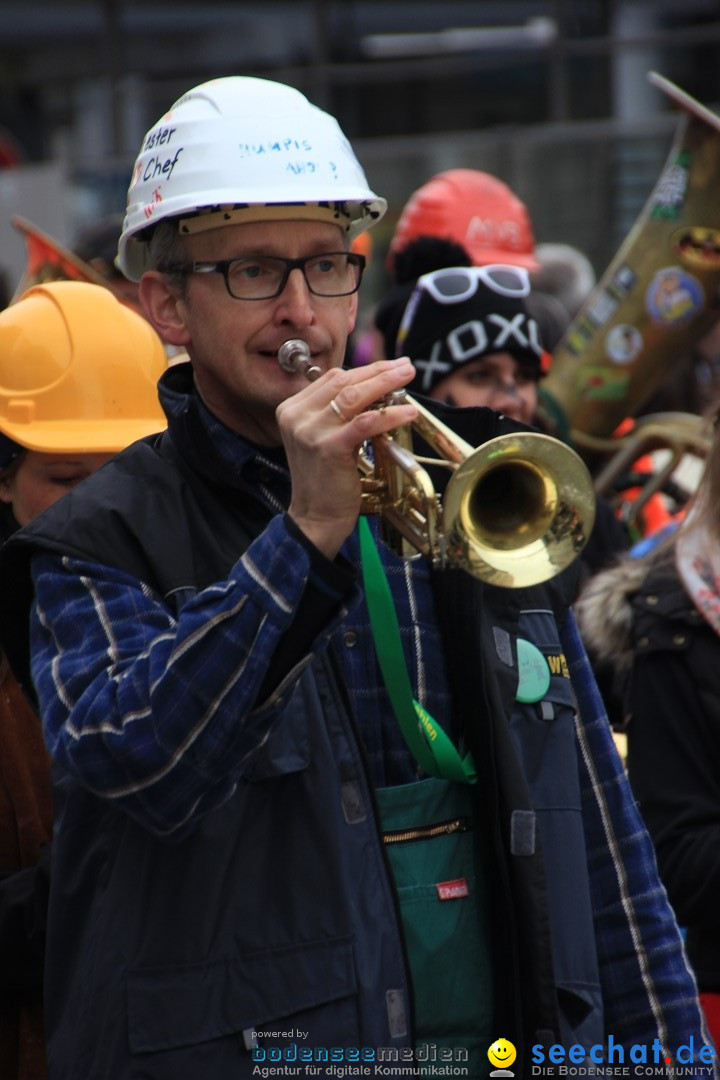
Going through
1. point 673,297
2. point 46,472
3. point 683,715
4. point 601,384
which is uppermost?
point 46,472

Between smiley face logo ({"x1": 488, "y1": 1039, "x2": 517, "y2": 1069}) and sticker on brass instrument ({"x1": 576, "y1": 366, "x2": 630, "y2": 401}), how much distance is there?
3544mm

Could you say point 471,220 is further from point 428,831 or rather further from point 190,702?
point 190,702

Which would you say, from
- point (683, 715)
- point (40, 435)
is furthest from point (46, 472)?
point (683, 715)

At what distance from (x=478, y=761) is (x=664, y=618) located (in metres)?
1.11

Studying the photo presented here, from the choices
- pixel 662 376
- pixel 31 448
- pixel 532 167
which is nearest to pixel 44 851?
pixel 31 448

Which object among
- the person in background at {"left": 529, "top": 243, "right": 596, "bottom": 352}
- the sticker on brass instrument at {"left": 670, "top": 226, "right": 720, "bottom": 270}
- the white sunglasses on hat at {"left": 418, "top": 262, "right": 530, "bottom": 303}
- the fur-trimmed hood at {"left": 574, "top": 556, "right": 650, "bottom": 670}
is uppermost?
the white sunglasses on hat at {"left": 418, "top": 262, "right": 530, "bottom": 303}

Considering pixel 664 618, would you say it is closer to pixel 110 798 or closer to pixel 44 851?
pixel 44 851

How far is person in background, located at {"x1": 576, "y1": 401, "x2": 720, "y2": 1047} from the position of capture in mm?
3047

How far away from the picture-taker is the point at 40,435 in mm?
3223

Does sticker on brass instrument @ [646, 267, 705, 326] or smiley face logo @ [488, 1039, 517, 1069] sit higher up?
smiley face logo @ [488, 1039, 517, 1069]

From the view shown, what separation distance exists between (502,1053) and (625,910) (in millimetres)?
392

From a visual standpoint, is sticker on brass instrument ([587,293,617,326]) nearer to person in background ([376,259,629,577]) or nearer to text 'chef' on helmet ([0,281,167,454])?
person in background ([376,259,629,577])

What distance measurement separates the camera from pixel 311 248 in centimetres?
225

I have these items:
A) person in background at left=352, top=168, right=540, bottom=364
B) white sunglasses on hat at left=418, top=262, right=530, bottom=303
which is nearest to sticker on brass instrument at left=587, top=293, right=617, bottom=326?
person in background at left=352, top=168, right=540, bottom=364
